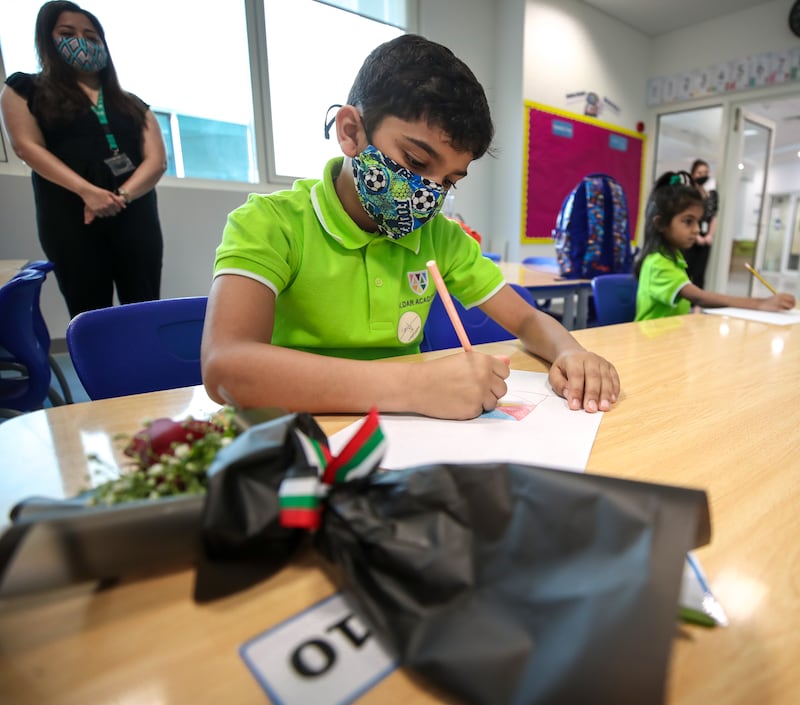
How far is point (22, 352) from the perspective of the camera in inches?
52.4

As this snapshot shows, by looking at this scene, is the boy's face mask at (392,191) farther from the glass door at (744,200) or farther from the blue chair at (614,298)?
the glass door at (744,200)

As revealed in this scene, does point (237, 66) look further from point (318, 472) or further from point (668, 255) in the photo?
point (318, 472)

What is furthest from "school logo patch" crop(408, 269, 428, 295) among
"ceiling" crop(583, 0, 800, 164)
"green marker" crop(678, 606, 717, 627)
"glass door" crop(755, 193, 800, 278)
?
"glass door" crop(755, 193, 800, 278)

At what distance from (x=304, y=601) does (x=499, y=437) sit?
0.29m

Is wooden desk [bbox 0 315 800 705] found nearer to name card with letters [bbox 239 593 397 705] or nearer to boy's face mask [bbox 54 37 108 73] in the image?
name card with letters [bbox 239 593 397 705]

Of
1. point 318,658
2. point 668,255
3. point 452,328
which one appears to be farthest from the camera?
point 668,255

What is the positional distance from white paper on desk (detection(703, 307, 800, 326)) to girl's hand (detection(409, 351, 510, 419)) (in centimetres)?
115

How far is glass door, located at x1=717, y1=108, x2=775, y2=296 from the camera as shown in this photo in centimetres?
468

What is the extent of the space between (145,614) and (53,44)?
83.1 inches

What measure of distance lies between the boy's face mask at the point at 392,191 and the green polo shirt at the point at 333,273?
0.07 meters

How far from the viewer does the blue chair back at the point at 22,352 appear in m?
1.28

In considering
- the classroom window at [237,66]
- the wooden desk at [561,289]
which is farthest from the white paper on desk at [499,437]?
the classroom window at [237,66]

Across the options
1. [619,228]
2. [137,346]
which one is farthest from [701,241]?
[137,346]

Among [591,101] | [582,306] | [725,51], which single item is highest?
[725,51]
